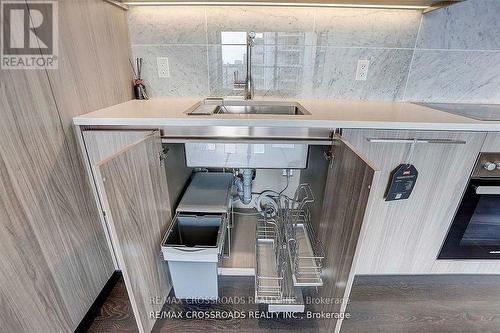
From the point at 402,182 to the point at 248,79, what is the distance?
0.91 meters

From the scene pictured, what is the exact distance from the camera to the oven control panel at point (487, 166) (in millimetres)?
971

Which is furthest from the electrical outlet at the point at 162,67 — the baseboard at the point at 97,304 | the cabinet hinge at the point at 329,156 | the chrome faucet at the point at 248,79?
the baseboard at the point at 97,304

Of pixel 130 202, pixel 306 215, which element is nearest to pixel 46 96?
pixel 130 202

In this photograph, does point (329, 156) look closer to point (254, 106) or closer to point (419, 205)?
point (419, 205)

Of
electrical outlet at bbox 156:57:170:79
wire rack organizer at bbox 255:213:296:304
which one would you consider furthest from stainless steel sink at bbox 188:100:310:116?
wire rack organizer at bbox 255:213:296:304

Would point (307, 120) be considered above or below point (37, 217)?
above

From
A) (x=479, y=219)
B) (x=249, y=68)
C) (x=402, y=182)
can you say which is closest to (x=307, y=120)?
(x=402, y=182)

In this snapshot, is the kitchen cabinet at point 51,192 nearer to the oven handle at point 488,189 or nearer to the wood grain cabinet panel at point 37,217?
the wood grain cabinet panel at point 37,217

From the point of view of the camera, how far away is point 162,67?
1.39 m

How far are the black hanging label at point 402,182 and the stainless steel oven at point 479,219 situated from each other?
26 centimetres

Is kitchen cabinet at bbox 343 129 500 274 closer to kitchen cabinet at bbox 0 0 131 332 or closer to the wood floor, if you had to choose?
the wood floor

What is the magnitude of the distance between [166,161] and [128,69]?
62cm

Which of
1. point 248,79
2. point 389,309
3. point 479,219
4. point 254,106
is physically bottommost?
point 389,309

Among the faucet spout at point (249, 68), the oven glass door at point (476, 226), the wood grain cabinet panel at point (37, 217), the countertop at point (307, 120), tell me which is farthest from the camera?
the faucet spout at point (249, 68)
